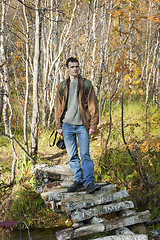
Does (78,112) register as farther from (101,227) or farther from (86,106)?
(101,227)

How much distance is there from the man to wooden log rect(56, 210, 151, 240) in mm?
589

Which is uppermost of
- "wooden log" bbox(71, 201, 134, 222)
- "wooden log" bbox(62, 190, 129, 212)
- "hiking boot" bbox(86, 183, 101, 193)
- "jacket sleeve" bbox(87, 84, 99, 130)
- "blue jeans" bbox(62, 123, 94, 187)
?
"jacket sleeve" bbox(87, 84, 99, 130)

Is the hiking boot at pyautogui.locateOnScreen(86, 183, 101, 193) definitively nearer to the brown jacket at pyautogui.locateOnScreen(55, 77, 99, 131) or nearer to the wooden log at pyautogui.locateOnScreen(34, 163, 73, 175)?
the brown jacket at pyautogui.locateOnScreen(55, 77, 99, 131)

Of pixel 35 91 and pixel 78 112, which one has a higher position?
pixel 35 91

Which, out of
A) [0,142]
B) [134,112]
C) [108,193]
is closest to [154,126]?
[134,112]

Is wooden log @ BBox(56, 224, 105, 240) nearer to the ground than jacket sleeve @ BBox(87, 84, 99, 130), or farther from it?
nearer to the ground

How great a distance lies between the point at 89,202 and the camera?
121 inches

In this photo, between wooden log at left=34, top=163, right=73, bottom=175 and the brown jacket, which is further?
wooden log at left=34, top=163, right=73, bottom=175

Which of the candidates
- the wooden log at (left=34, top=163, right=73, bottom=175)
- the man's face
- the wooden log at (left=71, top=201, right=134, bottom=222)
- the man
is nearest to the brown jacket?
the man

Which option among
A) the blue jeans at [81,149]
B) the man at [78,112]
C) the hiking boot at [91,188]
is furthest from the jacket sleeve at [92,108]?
the hiking boot at [91,188]

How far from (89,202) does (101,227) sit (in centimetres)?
42

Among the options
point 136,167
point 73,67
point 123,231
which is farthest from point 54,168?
point 73,67

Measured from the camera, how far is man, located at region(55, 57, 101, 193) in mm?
3203

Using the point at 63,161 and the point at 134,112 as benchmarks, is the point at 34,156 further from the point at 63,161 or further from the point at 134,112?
the point at 134,112
